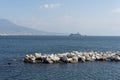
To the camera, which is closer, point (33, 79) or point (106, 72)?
point (33, 79)

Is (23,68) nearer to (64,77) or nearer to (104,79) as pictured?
(64,77)

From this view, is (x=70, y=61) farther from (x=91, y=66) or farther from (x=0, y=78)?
(x=0, y=78)

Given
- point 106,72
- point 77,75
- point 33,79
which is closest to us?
point 33,79

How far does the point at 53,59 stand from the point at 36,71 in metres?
9.55

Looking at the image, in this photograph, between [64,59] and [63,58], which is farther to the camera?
[63,58]

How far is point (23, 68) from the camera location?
46438 millimetres

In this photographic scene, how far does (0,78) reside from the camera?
38.3 metres

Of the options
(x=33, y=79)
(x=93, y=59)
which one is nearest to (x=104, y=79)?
(x=33, y=79)

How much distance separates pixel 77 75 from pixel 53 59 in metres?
12.9

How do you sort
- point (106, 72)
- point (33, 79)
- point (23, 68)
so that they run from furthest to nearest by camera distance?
point (23, 68)
point (106, 72)
point (33, 79)

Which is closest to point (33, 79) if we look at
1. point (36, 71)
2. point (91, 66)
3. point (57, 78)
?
point (57, 78)

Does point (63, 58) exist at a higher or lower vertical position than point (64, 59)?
higher

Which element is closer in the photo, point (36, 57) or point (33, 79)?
point (33, 79)

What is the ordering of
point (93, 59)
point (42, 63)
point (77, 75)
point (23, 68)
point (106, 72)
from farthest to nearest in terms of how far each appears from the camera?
1. point (93, 59)
2. point (42, 63)
3. point (23, 68)
4. point (106, 72)
5. point (77, 75)
